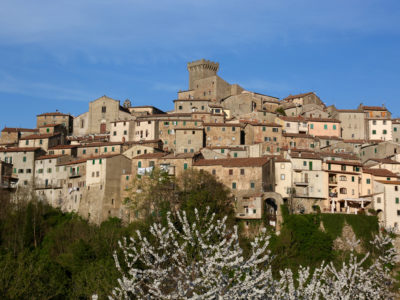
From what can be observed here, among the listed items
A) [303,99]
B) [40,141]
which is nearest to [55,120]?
[40,141]

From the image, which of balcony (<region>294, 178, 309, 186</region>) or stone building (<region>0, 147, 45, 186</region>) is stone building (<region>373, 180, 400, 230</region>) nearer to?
balcony (<region>294, 178, 309, 186</region>)

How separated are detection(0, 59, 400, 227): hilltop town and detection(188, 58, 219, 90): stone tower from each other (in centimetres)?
714

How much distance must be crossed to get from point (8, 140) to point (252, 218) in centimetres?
5141

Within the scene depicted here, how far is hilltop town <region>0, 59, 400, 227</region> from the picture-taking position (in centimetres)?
6950

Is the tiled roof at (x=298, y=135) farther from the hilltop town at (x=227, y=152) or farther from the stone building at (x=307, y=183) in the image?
the stone building at (x=307, y=183)

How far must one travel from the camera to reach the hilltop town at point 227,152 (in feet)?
228

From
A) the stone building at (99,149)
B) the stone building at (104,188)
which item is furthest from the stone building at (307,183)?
the stone building at (99,149)

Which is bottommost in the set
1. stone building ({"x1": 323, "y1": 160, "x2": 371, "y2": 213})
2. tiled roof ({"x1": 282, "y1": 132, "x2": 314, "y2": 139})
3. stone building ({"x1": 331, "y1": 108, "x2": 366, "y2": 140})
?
stone building ({"x1": 323, "y1": 160, "x2": 371, "y2": 213})

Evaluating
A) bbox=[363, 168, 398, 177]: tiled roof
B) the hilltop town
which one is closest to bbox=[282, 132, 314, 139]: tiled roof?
the hilltop town

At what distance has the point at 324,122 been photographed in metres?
94.5

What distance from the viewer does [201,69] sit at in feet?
402

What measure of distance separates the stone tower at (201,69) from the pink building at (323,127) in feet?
111

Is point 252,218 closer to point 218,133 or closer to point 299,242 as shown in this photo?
point 299,242

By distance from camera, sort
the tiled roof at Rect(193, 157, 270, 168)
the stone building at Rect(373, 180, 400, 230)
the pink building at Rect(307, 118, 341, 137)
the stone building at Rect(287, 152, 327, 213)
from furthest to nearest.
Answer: the pink building at Rect(307, 118, 341, 137) < the tiled roof at Rect(193, 157, 270, 168) < the stone building at Rect(287, 152, 327, 213) < the stone building at Rect(373, 180, 400, 230)
